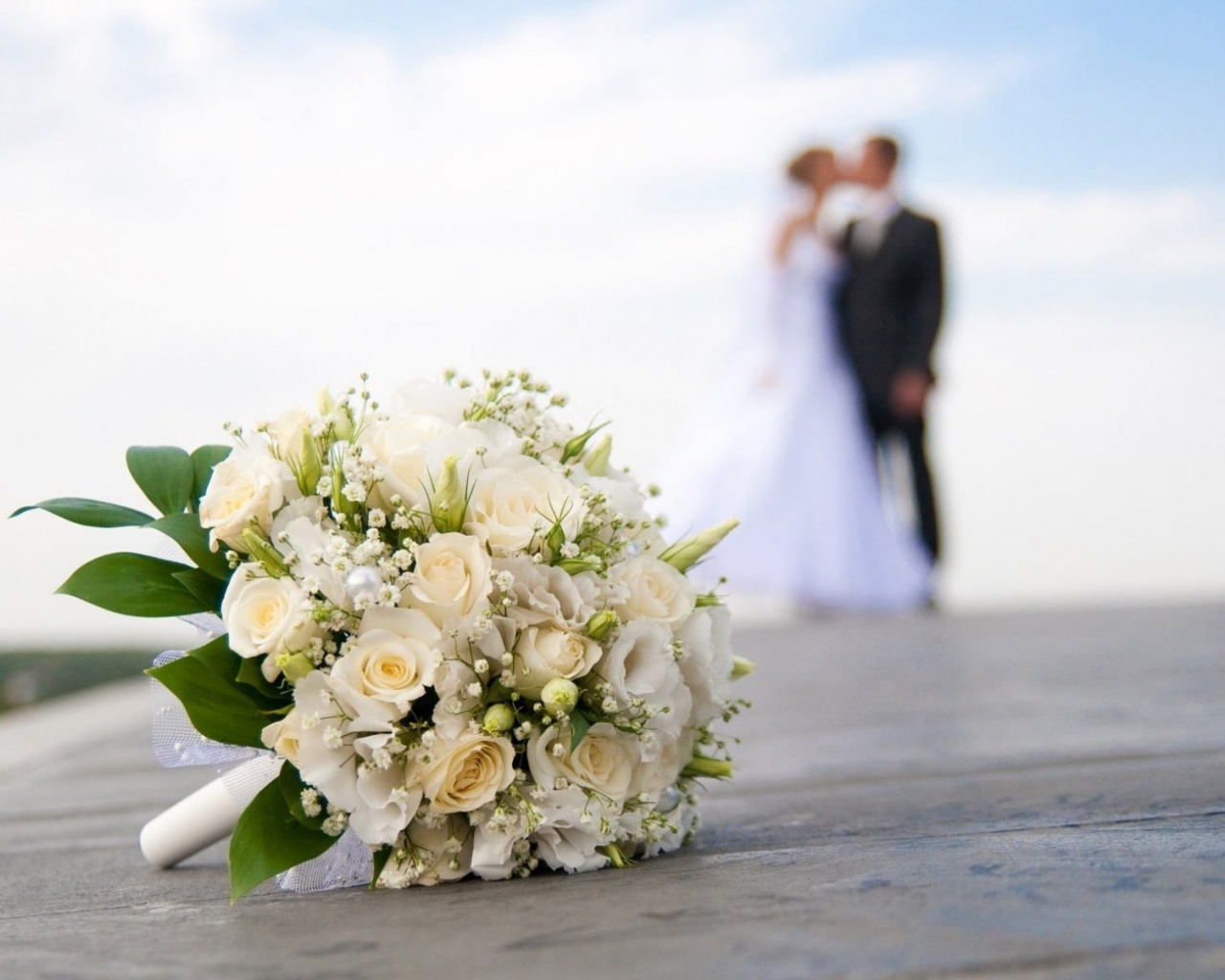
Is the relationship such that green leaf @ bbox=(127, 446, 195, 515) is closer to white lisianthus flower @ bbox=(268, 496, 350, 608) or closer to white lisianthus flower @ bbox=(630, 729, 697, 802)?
white lisianthus flower @ bbox=(268, 496, 350, 608)

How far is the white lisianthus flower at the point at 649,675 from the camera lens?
4.05 ft

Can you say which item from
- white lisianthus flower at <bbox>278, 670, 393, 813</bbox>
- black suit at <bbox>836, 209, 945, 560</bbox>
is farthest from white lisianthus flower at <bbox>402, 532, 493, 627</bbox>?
black suit at <bbox>836, 209, 945, 560</bbox>

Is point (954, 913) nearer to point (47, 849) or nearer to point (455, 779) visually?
point (455, 779)

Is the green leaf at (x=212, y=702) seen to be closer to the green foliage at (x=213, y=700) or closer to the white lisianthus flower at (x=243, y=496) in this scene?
the green foliage at (x=213, y=700)

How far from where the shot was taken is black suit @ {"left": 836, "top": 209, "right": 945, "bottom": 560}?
788 centimetres

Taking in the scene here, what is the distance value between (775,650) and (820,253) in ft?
11.4

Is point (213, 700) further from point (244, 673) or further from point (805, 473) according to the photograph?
point (805, 473)

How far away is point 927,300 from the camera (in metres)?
7.91

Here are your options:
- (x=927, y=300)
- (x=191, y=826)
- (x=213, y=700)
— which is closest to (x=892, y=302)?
(x=927, y=300)

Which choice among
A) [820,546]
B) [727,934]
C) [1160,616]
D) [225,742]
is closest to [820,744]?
[225,742]

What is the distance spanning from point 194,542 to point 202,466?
0.40ft

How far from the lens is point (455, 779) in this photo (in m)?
1.23

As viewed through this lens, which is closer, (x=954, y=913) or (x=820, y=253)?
(x=954, y=913)

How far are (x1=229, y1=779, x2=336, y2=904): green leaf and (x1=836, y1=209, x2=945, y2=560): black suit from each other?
6945 mm
